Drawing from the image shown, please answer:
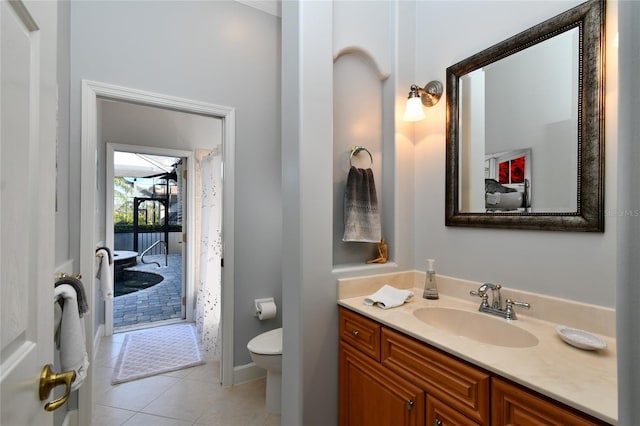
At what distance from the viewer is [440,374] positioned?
1081 millimetres

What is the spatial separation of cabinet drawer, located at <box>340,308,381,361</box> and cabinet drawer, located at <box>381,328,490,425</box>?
0.05 m

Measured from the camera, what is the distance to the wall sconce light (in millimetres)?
1668

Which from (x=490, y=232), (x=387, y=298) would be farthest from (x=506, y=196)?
(x=387, y=298)

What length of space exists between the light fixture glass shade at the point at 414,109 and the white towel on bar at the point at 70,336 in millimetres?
1775

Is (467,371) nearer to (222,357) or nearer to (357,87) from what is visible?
(357,87)

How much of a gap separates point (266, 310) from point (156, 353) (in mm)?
1299

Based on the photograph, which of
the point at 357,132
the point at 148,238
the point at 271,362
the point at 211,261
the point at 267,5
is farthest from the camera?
the point at 148,238

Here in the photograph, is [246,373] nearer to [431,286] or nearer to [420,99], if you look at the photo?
[431,286]

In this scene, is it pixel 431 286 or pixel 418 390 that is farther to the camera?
pixel 431 286

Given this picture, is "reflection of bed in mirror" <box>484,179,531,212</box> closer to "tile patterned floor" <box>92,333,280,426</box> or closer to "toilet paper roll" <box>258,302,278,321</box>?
"toilet paper roll" <box>258,302,278,321</box>

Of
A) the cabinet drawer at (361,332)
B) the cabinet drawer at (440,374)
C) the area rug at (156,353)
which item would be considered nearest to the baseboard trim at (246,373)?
the area rug at (156,353)

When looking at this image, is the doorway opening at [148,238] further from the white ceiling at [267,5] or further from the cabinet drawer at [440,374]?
the cabinet drawer at [440,374]

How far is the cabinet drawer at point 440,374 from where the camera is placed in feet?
3.15

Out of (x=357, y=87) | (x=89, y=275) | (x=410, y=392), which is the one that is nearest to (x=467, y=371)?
(x=410, y=392)
